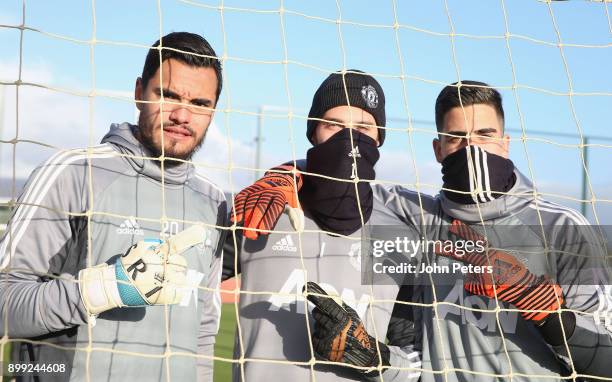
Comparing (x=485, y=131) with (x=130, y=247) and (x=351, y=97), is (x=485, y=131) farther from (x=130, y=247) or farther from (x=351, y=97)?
(x=130, y=247)

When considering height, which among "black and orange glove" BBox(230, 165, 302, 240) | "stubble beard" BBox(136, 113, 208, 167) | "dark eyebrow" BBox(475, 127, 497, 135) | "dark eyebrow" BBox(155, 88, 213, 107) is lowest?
"black and orange glove" BBox(230, 165, 302, 240)

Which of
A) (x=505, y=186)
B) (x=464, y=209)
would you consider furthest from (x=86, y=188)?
(x=505, y=186)

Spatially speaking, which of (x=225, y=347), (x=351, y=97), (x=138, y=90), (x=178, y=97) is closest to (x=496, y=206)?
(x=351, y=97)

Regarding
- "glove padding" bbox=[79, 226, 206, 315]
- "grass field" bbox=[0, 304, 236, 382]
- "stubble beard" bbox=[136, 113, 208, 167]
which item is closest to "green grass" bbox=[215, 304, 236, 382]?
"grass field" bbox=[0, 304, 236, 382]

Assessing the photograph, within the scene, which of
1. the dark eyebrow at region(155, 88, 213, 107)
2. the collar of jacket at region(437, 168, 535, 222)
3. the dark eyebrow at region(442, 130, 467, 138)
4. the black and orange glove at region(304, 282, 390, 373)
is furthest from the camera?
the dark eyebrow at region(442, 130, 467, 138)

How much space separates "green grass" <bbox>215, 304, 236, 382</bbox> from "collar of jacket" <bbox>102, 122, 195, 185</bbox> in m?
2.06

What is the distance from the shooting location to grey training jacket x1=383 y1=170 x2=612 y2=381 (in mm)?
2078

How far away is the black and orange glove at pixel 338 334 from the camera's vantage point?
1.88 meters

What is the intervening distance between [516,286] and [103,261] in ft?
3.86

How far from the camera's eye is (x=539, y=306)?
2000mm

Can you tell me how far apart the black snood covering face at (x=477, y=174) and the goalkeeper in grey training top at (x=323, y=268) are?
203 millimetres

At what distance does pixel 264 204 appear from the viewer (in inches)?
78.5

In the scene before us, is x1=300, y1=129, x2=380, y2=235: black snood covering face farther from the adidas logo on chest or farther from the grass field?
the grass field

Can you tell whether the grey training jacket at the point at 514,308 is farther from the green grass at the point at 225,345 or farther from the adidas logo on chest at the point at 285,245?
the green grass at the point at 225,345
